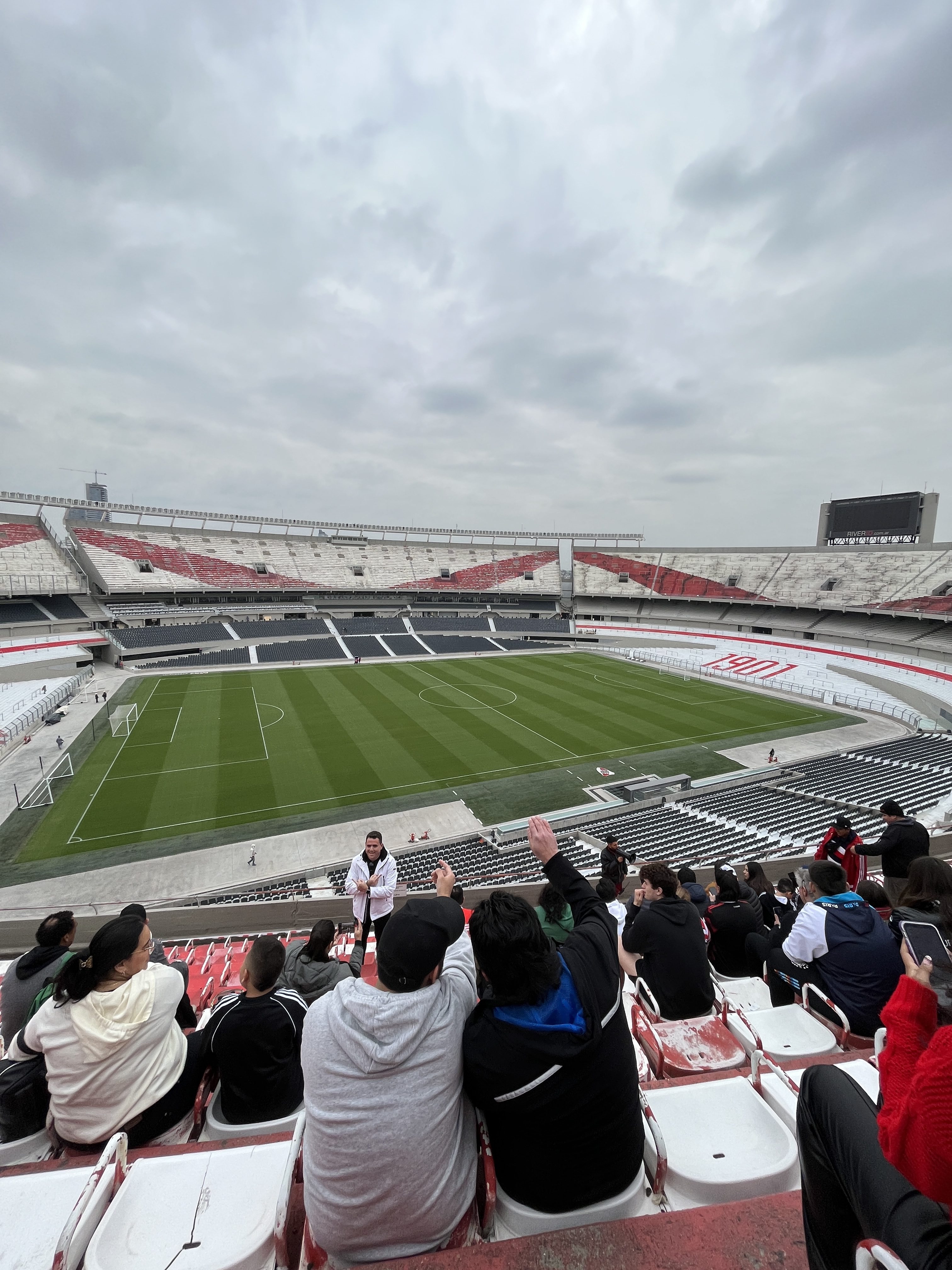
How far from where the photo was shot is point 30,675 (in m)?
31.6

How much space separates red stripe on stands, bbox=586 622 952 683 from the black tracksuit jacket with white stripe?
4018 cm

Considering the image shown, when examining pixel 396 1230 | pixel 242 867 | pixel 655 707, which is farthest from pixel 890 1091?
pixel 655 707

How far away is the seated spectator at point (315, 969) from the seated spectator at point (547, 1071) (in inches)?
93.3

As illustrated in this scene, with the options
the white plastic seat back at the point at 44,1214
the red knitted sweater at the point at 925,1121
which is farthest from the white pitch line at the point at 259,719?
the red knitted sweater at the point at 925,1121

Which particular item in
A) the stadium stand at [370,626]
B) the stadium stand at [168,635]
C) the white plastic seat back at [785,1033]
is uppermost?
the white plastic seat back at [785,1033]

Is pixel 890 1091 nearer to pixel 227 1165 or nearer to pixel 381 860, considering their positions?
pixel 227 1165

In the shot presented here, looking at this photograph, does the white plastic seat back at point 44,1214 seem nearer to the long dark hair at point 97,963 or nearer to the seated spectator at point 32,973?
the long dark hair at point 97,963

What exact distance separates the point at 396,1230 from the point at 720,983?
13.2 ft

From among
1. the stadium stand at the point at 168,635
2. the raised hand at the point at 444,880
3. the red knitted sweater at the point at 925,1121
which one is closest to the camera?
the red knitted sweater at the point at 925,1121

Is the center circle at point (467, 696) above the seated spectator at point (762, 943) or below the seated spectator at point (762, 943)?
below

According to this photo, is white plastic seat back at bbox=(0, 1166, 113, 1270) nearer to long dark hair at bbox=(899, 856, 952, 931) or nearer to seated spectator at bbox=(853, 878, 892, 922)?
long dark hair at bbox=(899, 856, 952, 931)

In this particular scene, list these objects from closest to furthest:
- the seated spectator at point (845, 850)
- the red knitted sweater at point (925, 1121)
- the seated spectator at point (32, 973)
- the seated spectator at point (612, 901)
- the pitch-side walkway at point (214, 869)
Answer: the red knitted sweater at point (925, 1121), the seated spectator at point (32, 973), the seated spectator at point (612, 901), the seated spectator at point (845, 850), the pitch-side walkway at point (214, 869)

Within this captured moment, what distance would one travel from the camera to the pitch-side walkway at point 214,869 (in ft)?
43.4

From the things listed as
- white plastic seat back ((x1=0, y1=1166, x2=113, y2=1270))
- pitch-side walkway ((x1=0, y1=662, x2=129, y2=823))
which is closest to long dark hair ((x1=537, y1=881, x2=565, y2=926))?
white plastic seat back ((x1=0, y1=1166, x2=113, y2=1270))
